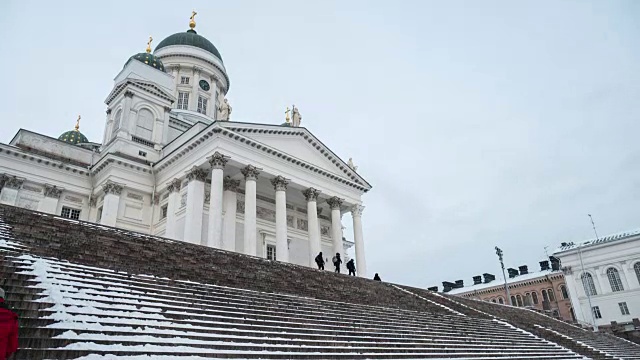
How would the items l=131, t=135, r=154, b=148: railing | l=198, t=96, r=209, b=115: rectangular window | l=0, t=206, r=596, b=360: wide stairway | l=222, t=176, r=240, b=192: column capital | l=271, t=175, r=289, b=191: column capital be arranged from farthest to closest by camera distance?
l=198, t=96, r=209, b=115: rectangular window, l=131, t=135, r=154, b=148: railing, l=222, t=176, r=240, b=192: column capital, l=271, t=175, r=289, b=191: column capital, l=0, t=206, r=596, b=360: wide stairway

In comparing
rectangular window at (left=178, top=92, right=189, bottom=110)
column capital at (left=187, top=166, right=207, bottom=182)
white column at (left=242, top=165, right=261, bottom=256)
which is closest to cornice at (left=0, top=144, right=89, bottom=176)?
column capital at (left=187, top=166, right=207, bottom=182)

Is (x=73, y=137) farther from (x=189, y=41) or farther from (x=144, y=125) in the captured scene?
(x=189, y=41)

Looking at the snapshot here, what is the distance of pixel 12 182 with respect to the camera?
23578 millimetres

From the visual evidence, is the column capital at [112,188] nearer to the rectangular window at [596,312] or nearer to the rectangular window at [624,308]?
the rectangular window at [596,312]

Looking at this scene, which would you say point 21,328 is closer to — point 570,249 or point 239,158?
point 239,158

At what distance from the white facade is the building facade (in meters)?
5.98

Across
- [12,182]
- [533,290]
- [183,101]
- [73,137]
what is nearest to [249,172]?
[12,182]

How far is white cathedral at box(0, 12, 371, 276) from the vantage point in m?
23.5

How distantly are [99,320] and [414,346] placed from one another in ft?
23.4

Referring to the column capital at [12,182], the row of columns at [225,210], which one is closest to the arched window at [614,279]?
the row of columns at [225,210]

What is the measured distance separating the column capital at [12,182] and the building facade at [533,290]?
151ft

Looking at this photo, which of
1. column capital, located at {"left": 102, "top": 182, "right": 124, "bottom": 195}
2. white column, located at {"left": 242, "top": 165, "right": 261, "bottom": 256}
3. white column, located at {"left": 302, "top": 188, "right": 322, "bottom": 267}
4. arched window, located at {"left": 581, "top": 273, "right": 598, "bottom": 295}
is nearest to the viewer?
white column, located at {"left": 242, "top": 165, "right": 261, "bottom": 256}

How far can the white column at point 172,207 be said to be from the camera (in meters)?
24.0

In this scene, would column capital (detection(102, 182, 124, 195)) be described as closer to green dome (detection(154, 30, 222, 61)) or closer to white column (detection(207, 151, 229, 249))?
white column (detection(207, 151, 229, 249))
